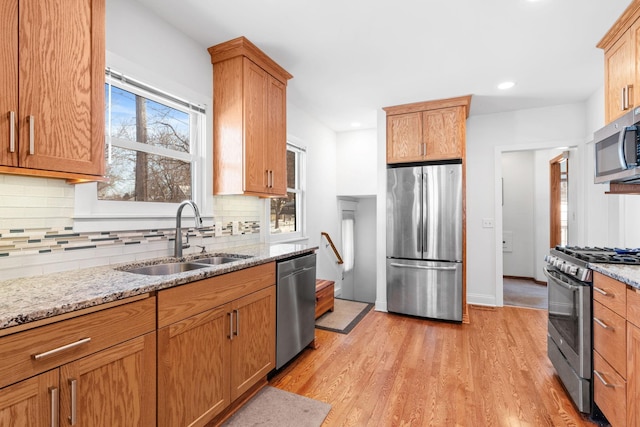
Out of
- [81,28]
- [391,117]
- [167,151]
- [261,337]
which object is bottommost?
[261,337]

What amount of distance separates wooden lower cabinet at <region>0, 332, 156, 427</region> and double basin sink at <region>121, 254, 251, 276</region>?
25.4 inches

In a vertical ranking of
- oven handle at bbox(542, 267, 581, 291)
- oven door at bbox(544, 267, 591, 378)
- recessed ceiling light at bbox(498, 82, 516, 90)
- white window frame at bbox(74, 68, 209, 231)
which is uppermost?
recessed ceiling light at bbox(498, 82, 516, 90)

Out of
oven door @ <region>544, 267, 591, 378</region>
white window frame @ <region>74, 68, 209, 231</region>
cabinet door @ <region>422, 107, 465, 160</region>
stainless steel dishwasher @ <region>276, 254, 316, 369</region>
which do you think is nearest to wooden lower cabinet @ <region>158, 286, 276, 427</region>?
stainless steel dishwasher @ <region>276, 254, 316, 369</region>

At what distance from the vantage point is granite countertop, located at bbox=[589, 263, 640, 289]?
4.84 feet

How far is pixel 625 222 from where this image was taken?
2992mm

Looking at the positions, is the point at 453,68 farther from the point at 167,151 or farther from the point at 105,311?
the point at 105,311

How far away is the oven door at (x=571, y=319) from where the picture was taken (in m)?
1.87

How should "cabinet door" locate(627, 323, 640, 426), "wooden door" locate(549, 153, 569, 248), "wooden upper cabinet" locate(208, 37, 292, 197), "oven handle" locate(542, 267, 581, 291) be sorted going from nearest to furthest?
"cabinet door" locate(627, 323, 640, 426) → "oven handle" locate(542, 267, 581, 291) → "wooden upper cabinet" locate(208, 37, 292, 197) → "wooden door" locate(549, 153, 569, 248)

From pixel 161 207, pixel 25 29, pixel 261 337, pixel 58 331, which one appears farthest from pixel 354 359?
pixel 25 29

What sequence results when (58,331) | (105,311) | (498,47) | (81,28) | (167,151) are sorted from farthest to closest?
1. (498,47)
2. (167,151)
3. (81,28)
4. (105,311)
5. (58,331)

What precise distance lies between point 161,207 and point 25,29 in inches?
46.2

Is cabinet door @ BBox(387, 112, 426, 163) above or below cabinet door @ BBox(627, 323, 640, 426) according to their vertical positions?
above

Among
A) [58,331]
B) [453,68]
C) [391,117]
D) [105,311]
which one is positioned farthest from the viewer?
[391,117]

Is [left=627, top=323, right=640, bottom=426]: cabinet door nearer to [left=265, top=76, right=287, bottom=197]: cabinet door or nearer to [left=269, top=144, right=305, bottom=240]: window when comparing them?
[left=265, top=76, right=287, bottom=197]: cabinet door
